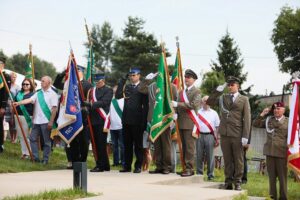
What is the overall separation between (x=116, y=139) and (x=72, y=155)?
3.50 m

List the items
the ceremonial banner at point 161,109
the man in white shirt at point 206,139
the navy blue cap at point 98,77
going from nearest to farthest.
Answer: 1. the ceremonial banner at point 161,109
2. the navy blue cap at point 98,77
3. the man in white shirt at point 206,139

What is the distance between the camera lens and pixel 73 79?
10625 millimetres

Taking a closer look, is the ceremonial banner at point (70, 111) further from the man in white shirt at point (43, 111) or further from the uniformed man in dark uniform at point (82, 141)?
the man in white shirt at point (43, 111)

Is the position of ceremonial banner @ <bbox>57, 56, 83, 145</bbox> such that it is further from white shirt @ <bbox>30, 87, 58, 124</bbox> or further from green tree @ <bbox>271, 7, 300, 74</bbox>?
green tree @ <bbox>271, 7, 300, 74</bbox>

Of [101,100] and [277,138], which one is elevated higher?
[101,100]

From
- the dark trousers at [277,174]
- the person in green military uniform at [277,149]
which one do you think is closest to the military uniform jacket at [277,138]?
the person in green military uniform at [277,149]

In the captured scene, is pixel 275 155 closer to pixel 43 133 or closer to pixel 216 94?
pixel 216 94

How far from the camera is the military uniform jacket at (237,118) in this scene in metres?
10.3

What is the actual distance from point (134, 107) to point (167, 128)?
75 centimetres

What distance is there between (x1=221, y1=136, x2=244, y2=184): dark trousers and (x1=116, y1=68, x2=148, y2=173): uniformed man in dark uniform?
64.9 inches

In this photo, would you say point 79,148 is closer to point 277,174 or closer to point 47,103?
point 47,103

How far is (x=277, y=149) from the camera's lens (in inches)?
402

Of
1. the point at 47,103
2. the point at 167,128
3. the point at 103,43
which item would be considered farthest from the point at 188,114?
the point at 103,43

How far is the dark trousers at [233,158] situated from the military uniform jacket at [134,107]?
1659 millimetres
